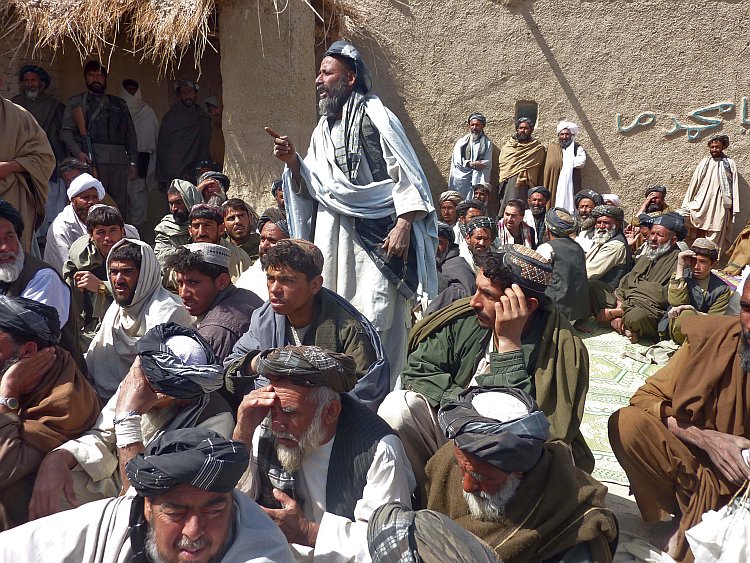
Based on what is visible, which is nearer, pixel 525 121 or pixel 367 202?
pixel 367 202

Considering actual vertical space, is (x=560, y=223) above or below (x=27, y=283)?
above

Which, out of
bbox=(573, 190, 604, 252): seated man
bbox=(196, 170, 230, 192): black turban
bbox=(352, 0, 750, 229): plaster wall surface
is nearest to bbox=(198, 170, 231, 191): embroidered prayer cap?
bbox=(196, 170, 230, 192): black turban

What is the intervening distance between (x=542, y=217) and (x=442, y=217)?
1219 millimetres

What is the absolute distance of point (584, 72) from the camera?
1131cm

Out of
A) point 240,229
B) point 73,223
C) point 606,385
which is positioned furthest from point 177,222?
point 606,385

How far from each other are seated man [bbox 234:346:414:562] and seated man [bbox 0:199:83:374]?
1257 millimetres

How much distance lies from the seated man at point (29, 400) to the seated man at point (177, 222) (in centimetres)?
344

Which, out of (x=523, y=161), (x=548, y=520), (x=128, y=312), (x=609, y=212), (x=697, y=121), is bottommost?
(x=548, y=520)

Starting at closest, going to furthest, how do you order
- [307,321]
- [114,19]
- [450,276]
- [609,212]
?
[307,321]
[450,276]
[609,212]
[114,19]

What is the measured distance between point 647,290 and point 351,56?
4.05m

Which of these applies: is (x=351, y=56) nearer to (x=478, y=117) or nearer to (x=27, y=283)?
(x=27, y=283)

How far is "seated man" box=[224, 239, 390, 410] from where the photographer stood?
3.22m

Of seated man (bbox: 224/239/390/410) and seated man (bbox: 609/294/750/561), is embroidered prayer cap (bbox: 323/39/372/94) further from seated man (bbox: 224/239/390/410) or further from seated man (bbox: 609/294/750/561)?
seated man (bbox: 609/294/750/561)

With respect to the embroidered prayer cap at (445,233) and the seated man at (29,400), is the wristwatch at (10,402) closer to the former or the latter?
the seated man at (29,400)
